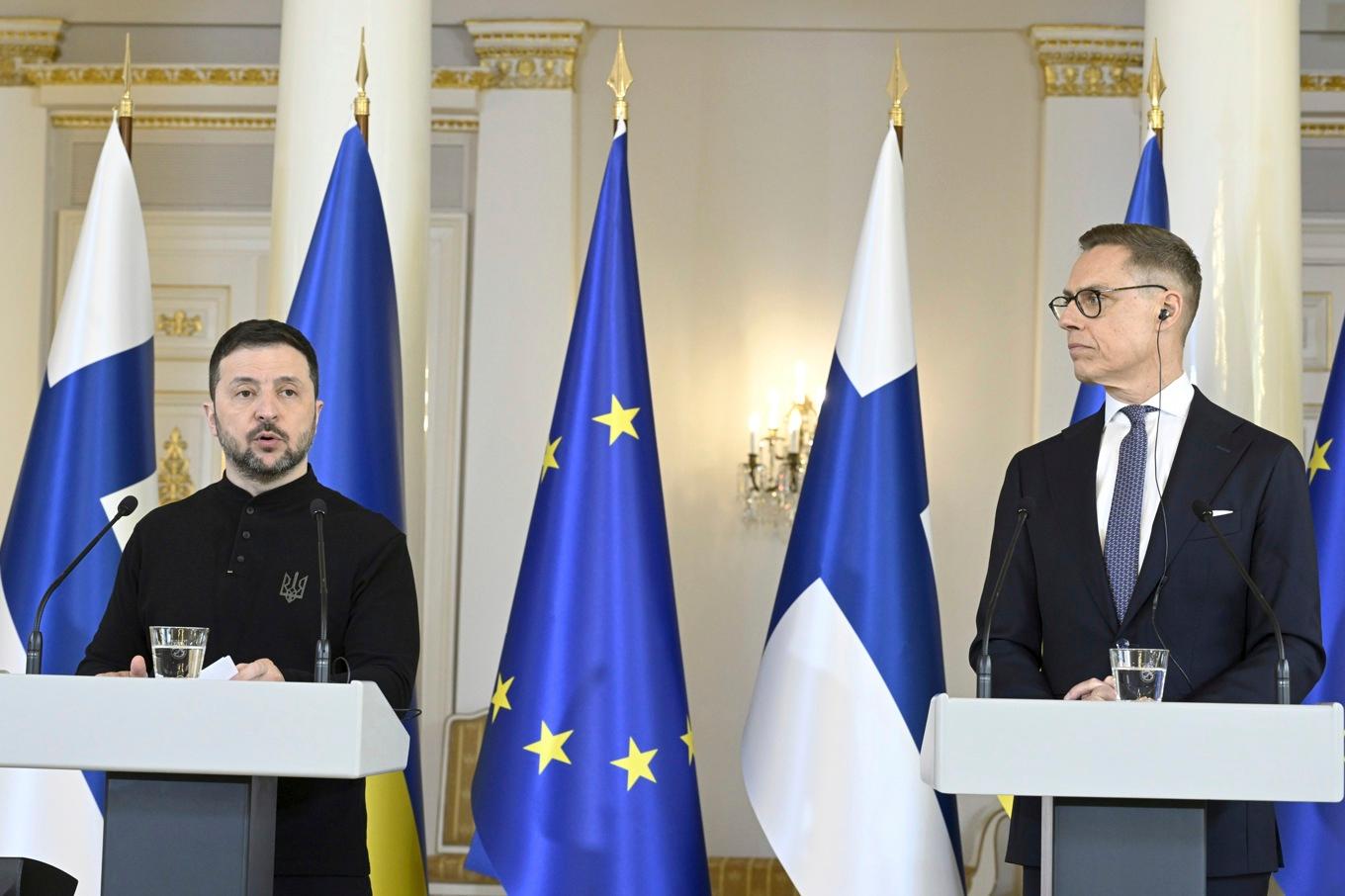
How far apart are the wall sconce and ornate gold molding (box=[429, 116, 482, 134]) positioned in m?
1.69

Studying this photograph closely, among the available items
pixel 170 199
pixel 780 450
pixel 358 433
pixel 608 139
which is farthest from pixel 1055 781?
Result: pixel 170 199

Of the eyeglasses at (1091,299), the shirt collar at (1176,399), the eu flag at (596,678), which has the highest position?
the eyeglasses at (1091,299)

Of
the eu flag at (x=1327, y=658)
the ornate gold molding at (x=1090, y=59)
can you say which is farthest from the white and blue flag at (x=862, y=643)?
the ornate gold molding at (x=1090, y=59)

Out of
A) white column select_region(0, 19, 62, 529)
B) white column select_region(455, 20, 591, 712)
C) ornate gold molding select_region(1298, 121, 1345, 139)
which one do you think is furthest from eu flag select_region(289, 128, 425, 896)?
ornate gold molding select_region(1298, 121, 1345, 139)

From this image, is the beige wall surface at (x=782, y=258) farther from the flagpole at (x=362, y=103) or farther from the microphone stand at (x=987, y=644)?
the microphone stand at (x=987, y=644)

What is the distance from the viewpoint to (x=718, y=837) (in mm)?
6664

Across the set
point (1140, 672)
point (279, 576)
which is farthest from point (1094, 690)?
point (279, 576)

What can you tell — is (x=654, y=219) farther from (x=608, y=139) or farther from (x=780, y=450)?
(x=780, y=450)

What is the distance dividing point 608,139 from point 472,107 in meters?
0.58

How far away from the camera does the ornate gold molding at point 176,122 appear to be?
6992mm

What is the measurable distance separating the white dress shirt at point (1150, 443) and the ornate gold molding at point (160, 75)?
16.6 ft

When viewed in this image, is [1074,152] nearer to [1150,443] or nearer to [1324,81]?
[1324,81]

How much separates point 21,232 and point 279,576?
496 cm

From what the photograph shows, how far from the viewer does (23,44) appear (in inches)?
273
